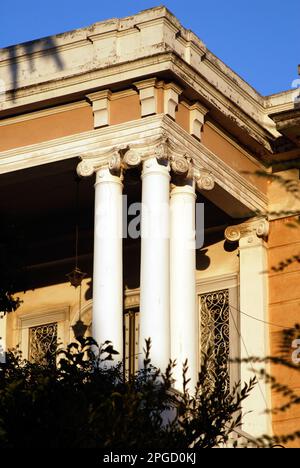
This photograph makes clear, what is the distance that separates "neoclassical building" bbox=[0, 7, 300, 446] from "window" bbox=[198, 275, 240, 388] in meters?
0.02

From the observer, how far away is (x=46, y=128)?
18.3m

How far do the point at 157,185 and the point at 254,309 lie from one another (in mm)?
2793

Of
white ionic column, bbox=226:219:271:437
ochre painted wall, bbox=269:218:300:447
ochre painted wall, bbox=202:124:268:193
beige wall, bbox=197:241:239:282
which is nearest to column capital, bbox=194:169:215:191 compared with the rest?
ochre painted wall, bbox=202:124:268:193

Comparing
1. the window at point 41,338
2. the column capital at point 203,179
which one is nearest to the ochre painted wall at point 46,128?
the column capital at point 203,179

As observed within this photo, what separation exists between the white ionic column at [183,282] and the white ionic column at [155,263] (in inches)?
12.9

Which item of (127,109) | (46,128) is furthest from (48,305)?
(127,109)

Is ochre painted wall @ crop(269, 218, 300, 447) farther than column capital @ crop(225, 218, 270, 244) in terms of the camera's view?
No

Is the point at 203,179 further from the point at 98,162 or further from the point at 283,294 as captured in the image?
the point at 283,294

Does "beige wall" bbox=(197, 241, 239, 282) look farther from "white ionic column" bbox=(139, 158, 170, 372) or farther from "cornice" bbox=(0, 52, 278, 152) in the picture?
"white ionic column" bbox=(139, 158, 170, 372)

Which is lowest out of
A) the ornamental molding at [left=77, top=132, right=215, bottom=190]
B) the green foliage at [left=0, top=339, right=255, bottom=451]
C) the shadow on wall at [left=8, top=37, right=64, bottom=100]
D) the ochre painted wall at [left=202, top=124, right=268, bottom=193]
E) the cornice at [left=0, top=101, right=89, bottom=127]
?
the green foliage at [left=0, top=339, right=255, bottom=451]

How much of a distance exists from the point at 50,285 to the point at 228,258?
2896mm

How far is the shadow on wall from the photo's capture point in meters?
18.4

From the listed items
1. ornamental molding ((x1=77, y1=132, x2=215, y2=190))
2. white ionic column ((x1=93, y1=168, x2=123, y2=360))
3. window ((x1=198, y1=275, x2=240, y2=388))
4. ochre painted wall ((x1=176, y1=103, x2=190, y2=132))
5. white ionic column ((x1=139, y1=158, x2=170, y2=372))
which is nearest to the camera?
white ionic column ((x1=139, y1=158, x2=170, y2=372))

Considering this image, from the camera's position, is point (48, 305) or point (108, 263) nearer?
point (108, 263)
